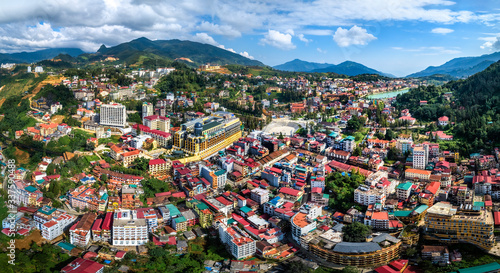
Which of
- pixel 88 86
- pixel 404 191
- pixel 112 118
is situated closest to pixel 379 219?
pixel 404 191

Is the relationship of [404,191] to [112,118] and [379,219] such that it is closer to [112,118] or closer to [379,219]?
[379,219]

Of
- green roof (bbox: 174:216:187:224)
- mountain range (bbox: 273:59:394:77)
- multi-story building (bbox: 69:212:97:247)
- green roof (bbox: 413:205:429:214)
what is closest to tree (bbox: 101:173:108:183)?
multi-story building (bbox: 69:212:97:247)

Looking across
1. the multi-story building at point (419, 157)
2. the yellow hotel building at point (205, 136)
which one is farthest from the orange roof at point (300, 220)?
the multi-story building at point (419, 157)

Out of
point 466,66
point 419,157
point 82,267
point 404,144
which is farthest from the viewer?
point 466,66

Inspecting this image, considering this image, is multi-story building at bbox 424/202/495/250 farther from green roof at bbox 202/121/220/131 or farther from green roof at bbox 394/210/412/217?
green roof at bbox 202/121/220/131

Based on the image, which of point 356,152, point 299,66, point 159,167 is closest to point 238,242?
point 159,167

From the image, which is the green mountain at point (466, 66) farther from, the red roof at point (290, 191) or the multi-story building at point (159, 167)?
the multi-story building at point (159, 167)

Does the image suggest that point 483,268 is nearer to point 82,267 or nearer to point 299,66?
point 82,267
